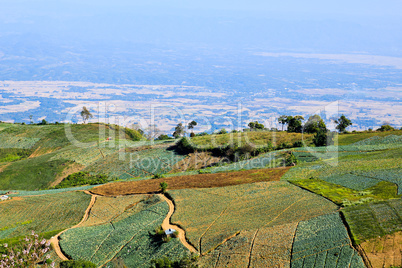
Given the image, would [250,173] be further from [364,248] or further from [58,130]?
[58,130]

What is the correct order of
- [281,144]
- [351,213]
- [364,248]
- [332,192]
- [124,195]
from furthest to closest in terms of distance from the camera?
A: [281,144], [124,195], [332,192], [351,213], [364,248]

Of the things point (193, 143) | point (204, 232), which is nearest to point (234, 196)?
point (204, 232)

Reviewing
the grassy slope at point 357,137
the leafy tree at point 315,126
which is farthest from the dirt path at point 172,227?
the leafy tree at point 315,126

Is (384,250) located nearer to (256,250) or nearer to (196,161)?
(256,250)

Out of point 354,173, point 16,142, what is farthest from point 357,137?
point 16,142

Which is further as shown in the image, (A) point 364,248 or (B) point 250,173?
(B) point 250,173
